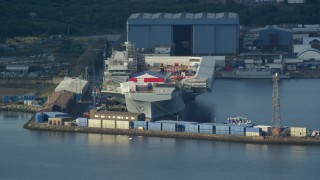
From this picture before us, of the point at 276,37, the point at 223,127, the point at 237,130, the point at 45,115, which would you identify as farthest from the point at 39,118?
the point at 276,37

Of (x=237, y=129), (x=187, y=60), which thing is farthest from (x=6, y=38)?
(x=237, y=129)

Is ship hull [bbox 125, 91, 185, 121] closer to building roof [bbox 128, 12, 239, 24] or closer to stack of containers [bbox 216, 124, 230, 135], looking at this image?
stack of containers [bbox 216, 124, 230, 135]

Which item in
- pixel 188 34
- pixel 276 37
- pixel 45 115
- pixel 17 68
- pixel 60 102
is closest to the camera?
pixel 45 115

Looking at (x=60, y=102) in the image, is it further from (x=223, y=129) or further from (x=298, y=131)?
(x=298, y=131)

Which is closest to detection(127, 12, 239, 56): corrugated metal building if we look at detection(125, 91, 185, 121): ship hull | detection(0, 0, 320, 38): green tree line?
detection(0, 0, 320, 38): green tree line

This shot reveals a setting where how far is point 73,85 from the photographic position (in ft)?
82.1

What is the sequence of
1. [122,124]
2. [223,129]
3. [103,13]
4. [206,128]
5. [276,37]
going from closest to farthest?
[223,129] → [206,128] → [122,124] → [276,37] → [103,13]

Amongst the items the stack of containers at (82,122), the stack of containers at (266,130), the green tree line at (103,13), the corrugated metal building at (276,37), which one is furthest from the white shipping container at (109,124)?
the green tree line at (103,13)

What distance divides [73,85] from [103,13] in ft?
39.8

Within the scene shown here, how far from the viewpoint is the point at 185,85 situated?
78.4ft

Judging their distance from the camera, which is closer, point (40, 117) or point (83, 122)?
point (83, 122)

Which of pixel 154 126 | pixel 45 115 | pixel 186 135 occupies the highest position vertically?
pixel 45 115

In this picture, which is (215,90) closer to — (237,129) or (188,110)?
(188,110)

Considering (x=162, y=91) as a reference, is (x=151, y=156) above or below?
below
